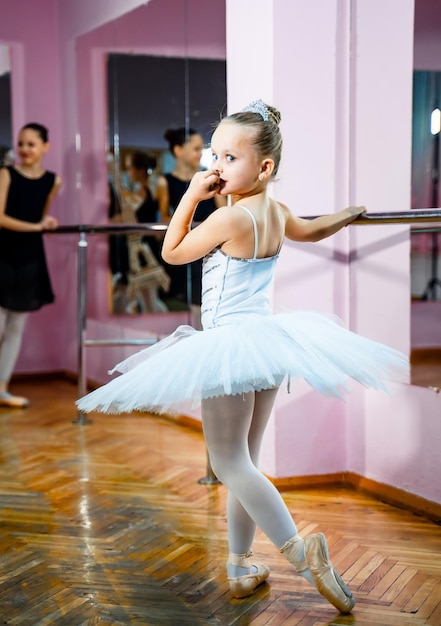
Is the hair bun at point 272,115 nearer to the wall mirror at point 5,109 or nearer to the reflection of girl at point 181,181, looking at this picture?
the reflection of girl at point 181,181

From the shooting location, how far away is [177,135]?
4387mm

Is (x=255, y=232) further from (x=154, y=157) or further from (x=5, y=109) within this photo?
(x=5, y=109)

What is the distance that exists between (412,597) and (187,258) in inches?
39.6

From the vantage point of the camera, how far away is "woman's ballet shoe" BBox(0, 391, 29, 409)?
15.5ft

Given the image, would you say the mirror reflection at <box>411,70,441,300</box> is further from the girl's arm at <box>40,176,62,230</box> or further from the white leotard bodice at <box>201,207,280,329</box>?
the girl's arm at <box>40,176,62,230</box>

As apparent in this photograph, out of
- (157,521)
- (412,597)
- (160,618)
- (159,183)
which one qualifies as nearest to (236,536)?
(160,618)

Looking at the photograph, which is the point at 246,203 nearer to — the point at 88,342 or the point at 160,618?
the point at 160,618

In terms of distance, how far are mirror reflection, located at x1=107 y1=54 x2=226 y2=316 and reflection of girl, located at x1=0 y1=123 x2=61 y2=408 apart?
1.42 feet

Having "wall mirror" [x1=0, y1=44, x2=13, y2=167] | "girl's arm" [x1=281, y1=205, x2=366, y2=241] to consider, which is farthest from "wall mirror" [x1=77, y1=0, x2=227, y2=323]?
"girl's arm" [x1=281, y1=205, x2=366, y2=241]

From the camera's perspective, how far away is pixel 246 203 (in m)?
2.04

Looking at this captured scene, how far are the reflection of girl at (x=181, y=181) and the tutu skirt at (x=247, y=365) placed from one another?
208 centimetres

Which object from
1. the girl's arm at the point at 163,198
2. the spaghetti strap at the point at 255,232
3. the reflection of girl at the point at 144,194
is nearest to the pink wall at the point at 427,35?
the spaghetti strap at the point at 255,232

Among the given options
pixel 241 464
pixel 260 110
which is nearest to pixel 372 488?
pixel 241 464

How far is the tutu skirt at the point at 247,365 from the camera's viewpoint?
6.19 ft
